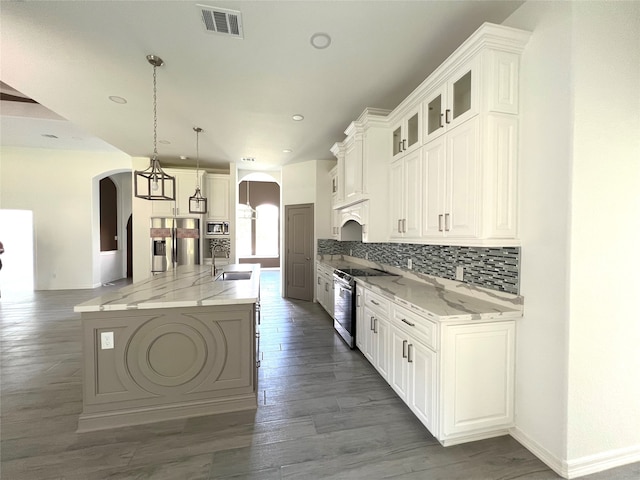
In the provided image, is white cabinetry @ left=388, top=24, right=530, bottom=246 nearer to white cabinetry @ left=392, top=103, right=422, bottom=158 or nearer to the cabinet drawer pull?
white cabinetry @ left=392, top=103, right=422, bottom=158

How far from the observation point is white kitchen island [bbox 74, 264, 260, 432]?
6.67 feet

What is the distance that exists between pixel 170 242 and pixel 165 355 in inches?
163

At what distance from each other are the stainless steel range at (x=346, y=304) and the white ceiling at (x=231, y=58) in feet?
7.17

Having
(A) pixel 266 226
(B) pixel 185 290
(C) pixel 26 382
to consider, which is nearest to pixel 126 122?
(B) pixel 185 290

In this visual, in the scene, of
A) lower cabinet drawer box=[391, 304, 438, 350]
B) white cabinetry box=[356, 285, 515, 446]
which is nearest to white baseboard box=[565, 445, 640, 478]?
white cabinetry box=[356, 285, 515, 446]

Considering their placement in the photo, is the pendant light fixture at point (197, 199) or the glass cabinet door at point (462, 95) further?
the pendant light fixture at point (197, 199)

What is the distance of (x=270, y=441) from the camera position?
191 centimetres

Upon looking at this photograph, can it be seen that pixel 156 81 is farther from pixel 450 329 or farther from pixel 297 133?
pixel 450 329

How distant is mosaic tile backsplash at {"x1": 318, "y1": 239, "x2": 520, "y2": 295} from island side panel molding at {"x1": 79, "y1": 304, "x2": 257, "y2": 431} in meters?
1.93

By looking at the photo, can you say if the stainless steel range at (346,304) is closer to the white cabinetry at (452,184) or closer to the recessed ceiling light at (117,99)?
the white cabinetry at (452,184)

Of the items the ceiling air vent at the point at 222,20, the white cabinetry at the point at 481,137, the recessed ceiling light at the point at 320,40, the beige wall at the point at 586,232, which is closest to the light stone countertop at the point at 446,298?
the beige wall at the point at 586,232

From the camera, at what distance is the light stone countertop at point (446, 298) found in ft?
6.12

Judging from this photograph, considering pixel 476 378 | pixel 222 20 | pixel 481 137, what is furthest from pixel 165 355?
pixel 481 137

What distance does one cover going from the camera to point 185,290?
2471mm
